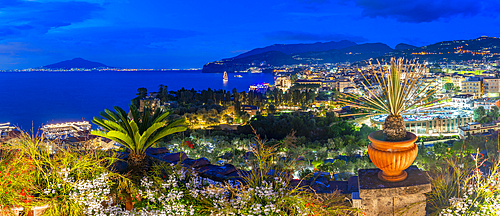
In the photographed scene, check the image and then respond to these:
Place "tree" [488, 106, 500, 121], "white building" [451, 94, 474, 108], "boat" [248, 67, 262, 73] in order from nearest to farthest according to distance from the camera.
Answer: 1. "tree" [488, 106, 500, 121]
2. "white building" [451, 94, 474, 108]
3. "boat" [248, 67, 262, 73]

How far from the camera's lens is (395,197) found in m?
2.06

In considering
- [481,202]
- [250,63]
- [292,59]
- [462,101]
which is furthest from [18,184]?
[250,63]

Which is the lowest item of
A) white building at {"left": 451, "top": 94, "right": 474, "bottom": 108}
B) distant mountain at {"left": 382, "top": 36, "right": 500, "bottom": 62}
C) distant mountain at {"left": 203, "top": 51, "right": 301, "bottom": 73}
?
white building at {"left": 451, "top": 94, "right": 474, "bottom": 108}

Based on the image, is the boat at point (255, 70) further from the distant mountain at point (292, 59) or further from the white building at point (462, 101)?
the white building at point (462, 101)

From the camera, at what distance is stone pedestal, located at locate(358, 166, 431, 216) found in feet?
6.70

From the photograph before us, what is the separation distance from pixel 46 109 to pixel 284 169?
51.7 meters

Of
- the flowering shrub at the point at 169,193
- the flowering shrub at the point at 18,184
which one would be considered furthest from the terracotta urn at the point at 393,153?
the flowering shrub at the point at 18,184

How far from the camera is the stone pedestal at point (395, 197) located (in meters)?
2.04

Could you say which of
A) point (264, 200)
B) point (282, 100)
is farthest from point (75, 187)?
point (282, 100)

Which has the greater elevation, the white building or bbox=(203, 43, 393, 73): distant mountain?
bbox=(203, 43, 393, 73): distant mountain

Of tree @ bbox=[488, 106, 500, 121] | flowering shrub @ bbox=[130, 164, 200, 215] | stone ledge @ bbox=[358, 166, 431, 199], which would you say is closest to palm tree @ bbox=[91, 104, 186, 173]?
flowering shrub @ bbox=[130, 164, 200, 215]

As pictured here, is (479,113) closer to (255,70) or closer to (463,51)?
(463,51)

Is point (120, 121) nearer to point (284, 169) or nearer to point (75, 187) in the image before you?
point (75, 187)

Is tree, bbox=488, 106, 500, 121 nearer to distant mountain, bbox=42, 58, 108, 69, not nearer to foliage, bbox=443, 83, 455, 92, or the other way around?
foliage, bbox=443, 83, 455, 92
